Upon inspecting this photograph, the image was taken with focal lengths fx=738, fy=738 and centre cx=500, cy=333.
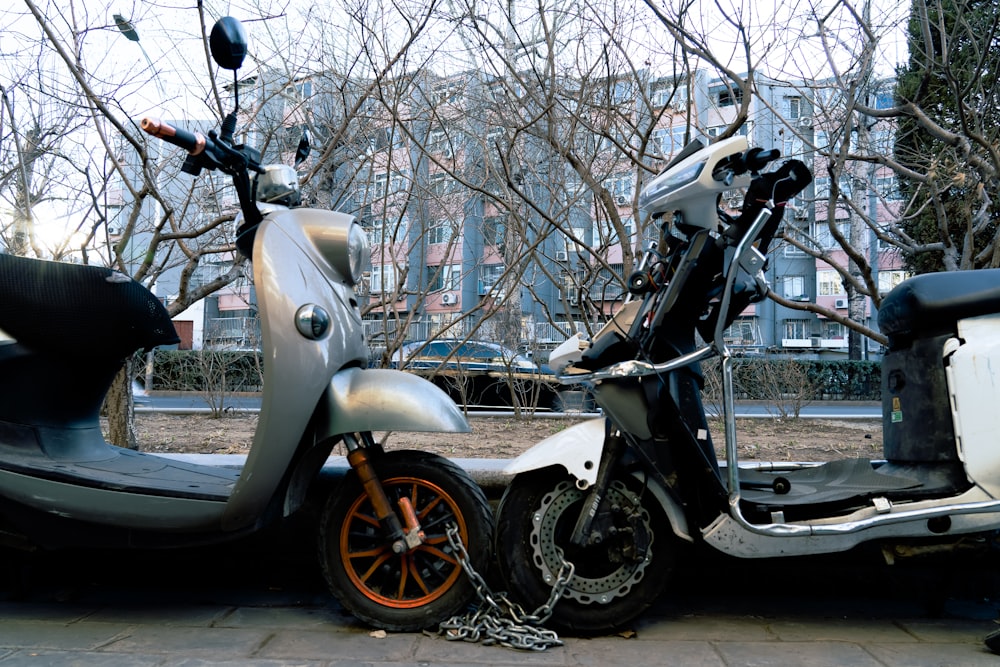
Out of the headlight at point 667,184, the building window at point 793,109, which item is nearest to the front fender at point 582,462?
the headlight at point 667,184

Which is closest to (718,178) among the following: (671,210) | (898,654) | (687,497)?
(671,210)

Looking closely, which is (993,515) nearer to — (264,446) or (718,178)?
(718,178)

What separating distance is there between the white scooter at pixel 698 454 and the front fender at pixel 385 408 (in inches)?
13.9

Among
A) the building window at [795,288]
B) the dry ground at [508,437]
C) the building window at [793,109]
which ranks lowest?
the dry ground at [508,437]

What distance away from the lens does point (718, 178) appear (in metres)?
2.70

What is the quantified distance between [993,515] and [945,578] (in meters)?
0.55

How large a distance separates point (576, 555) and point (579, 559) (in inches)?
1.1

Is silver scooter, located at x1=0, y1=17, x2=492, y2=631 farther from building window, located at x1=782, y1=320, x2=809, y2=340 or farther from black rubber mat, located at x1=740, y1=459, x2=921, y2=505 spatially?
building window, located at x1=782, y1=320, x2=809, y2=340

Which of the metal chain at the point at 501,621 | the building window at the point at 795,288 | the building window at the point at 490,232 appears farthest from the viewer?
the building window at the point at 795,288

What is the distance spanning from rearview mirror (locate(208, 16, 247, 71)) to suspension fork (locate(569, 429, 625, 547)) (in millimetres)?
1967

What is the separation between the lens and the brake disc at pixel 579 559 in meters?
2.73

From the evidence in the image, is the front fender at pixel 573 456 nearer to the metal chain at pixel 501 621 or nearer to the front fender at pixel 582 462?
the front fender at pixel 582 462

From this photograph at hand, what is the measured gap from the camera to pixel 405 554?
9.09 feet

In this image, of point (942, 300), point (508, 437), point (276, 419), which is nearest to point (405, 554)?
point (276, 419)
